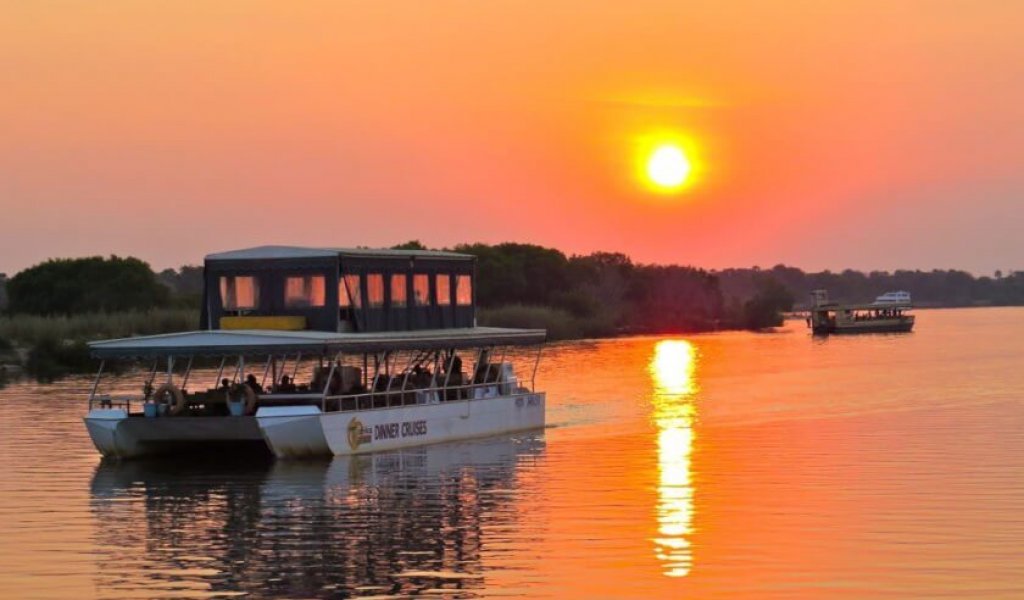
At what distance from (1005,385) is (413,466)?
133ft

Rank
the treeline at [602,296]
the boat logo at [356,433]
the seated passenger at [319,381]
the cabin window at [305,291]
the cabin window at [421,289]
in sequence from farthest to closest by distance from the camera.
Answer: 1. the treeline at [602,296]
2. the cabin window at [421,289]
3. the seated passenger at [319,381]
4. the cabin window at [305,291]
5. the boat logo at [356,433]

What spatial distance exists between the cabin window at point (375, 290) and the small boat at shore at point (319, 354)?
50 millimetres

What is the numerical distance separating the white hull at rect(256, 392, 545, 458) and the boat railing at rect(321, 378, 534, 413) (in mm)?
300

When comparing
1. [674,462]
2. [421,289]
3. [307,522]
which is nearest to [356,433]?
[421,289]

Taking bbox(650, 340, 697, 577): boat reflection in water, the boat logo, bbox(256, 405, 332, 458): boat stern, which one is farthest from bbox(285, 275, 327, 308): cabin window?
bbox(650, 340, 697, 577): boat reflection in water

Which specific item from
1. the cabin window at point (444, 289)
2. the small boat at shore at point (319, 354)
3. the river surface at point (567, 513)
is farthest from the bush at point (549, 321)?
the small boat at shore at point (319, 354)

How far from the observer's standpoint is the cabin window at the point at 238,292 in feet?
142

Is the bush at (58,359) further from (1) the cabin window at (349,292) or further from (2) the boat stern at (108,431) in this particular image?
(1) the cabin window at (349,292)

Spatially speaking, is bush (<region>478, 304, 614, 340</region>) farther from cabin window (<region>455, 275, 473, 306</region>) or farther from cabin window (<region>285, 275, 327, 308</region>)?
cabin window (<region>285, 275, 327, 308</region>)

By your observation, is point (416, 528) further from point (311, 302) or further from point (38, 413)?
point (38, 413)

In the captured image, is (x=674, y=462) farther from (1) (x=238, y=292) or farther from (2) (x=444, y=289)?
(1) (x=238, y=292)

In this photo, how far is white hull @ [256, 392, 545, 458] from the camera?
3916 centimetres

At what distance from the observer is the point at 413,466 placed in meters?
39.9

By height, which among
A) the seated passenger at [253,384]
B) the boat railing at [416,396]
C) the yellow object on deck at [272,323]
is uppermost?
the yellow object on deck at [272,323]
